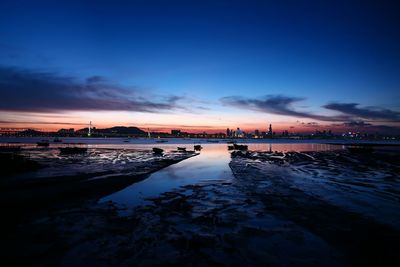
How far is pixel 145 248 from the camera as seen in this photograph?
702 centimetres

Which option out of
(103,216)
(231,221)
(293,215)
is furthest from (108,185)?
(293,215)

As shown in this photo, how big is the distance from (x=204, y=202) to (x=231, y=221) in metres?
3.01

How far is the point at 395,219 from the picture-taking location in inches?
380

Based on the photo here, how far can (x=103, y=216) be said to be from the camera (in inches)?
391

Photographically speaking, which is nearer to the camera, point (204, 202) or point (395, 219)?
point (395, 219)

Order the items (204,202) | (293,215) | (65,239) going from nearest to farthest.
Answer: (65,239)
(293,215)
(204,202)

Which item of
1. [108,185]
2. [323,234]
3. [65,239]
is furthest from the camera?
[108,185]

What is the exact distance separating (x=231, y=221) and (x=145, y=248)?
373 cm

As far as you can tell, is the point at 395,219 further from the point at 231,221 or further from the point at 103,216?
the point at 103,216

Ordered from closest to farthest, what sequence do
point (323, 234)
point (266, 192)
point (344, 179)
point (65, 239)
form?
point (65, 239), point (323, 234), point (266, 192), point (344, 179)

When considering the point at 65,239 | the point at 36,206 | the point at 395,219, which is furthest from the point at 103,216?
the point at 395,219

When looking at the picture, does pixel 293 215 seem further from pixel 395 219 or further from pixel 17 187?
pixel 17 187

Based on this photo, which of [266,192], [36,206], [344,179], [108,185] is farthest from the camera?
[344,179]

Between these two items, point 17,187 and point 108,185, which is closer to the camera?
point 17,187
